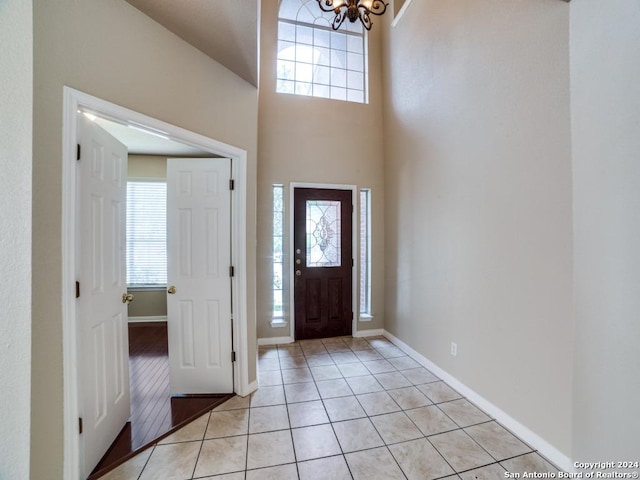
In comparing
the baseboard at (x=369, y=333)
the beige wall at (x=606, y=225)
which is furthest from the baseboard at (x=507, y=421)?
the baseboard at (x=369, y=333)

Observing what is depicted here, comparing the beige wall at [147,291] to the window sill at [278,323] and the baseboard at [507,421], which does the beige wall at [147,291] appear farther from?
the baseboard at [507,421]

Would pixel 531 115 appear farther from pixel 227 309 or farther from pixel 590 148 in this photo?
pixel 227 309

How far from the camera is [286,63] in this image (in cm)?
377

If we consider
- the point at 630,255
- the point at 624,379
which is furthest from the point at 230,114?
the point at 624,379

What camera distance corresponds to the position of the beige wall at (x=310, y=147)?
11.7 ft

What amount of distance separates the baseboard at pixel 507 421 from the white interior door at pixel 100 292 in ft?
8.52

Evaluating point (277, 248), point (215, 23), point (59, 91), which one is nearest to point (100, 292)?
point (59, 91)

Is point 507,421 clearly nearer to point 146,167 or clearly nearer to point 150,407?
point 150,407

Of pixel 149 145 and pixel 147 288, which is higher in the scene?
pixel 149 145

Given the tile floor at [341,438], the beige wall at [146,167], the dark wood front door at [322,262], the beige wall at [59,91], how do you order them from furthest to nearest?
the beige wall at [146,167] → the dark wood front door at [322,262] → the tile floor at [341,438] → the beige wall at [59,91]

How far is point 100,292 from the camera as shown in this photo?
5.53ft

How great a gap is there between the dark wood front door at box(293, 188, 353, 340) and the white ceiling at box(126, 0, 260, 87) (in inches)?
72.0

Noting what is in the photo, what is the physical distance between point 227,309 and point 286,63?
336 cm

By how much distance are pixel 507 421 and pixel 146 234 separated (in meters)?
4.86
